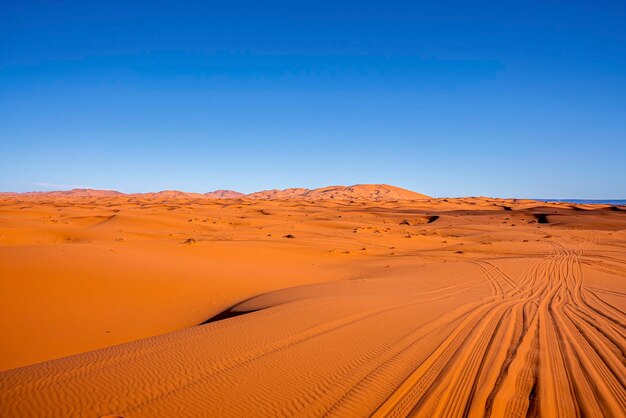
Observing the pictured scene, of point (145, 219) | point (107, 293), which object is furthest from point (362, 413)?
point (145, 219)

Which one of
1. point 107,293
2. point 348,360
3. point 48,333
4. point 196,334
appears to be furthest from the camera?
point 107,293

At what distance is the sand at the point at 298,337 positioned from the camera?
3.53 m

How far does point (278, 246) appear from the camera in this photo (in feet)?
59.3

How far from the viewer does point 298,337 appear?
5.34 m

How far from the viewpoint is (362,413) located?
10.8 ft

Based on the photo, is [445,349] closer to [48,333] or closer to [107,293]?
[48,333]

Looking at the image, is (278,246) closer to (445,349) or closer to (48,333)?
(48,333)

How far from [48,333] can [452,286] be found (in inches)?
381

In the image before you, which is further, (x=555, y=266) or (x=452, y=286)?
(x=555, y=266)

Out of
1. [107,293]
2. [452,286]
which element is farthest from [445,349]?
[107,293]

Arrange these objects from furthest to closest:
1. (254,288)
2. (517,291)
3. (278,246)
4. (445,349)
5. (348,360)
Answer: (278,246), (254,288), (517,291), (445,349), (348,360)

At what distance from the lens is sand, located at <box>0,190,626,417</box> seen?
3.53 meters

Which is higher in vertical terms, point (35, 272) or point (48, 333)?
point (35, 272)

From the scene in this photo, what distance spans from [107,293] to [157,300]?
1190mm
